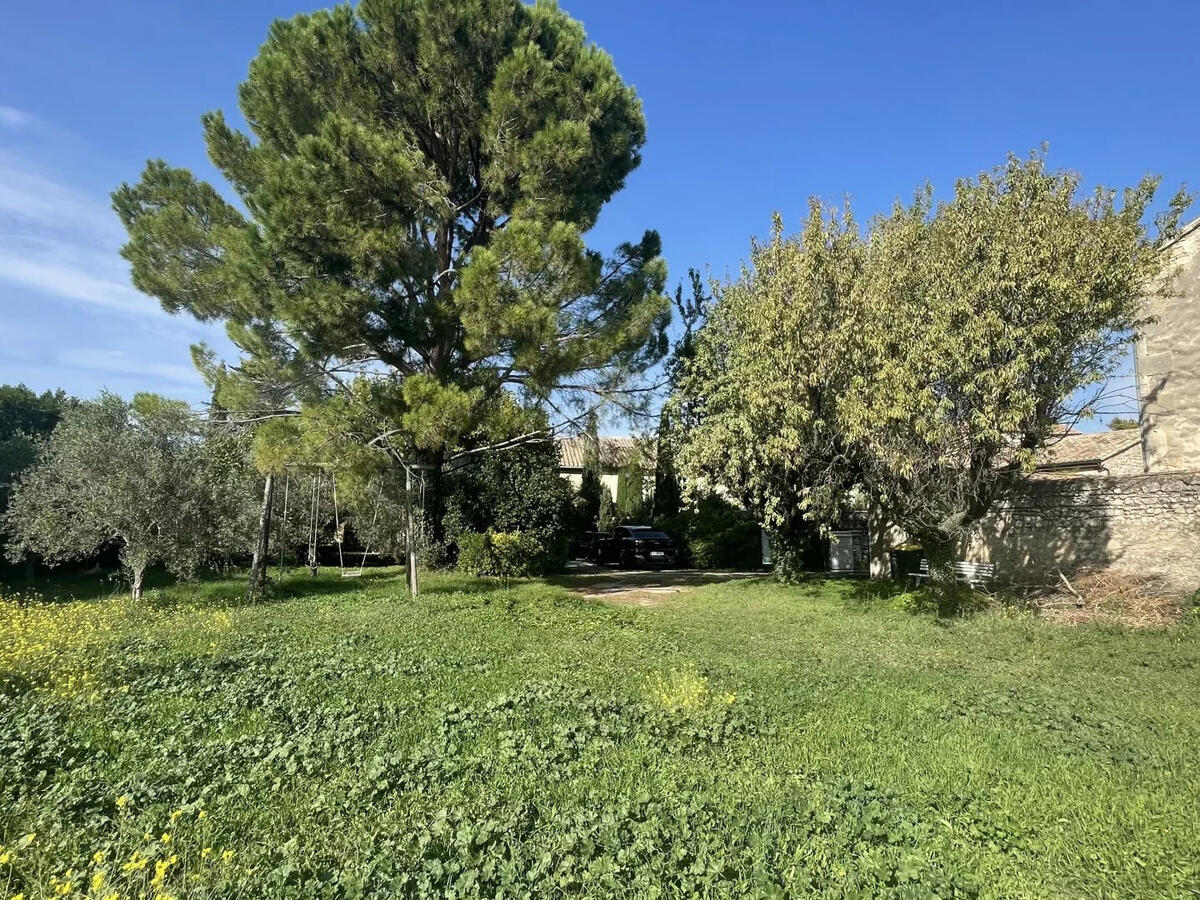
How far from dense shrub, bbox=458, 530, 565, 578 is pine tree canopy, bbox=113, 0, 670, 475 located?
229 cm

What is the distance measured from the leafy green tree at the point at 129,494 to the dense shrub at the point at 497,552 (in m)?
4.67

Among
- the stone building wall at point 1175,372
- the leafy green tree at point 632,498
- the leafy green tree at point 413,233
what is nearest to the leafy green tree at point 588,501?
the leafy green tree at point 632,498

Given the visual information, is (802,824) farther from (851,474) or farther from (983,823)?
(851,474)

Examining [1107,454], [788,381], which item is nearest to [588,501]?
[788,381]

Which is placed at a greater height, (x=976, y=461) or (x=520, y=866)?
(x=976, y=461)

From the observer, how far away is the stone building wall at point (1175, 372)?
11.9 meters

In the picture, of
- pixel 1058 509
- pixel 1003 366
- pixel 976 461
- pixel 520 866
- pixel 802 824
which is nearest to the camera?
pixel 520 866

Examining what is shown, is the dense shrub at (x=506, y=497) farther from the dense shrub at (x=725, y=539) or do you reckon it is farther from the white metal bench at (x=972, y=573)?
the white metal bench at (x=972, y=573)

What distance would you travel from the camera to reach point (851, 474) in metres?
12.2

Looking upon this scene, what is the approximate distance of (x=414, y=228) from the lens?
14797 millimetres

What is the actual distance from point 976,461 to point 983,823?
7199 mm

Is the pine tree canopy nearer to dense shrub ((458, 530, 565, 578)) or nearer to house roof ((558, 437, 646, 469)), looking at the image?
house roof ((558, 437, 646, 469))

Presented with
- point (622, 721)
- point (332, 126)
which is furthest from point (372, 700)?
point (332, 126)

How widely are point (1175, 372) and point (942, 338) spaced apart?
6.51m
